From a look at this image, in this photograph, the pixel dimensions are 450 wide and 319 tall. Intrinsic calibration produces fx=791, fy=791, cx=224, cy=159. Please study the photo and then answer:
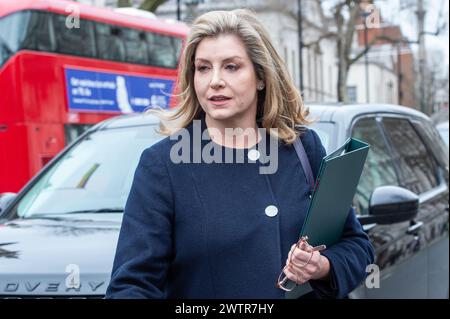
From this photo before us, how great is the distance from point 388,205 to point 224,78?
1.83 meters

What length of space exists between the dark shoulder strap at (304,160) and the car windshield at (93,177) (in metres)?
1.64

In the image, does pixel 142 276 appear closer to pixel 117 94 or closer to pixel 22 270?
pixel 22 270

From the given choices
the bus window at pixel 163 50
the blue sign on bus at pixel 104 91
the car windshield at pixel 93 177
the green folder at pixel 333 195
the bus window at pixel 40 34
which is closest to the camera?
the green folder at pixel 333 195

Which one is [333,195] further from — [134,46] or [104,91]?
[134,46]

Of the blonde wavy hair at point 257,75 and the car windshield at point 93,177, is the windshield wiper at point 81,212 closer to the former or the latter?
the car windshield at point 93,177

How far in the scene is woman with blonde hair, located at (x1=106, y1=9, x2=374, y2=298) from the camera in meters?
2.19

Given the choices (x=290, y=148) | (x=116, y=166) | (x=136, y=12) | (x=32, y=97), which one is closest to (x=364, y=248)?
(x=290, y=148)

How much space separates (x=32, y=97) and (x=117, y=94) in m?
1.67

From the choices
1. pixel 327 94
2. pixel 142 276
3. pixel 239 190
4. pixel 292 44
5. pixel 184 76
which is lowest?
pixel 327 94

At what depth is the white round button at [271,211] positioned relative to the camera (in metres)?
2.25

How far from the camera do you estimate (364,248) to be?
249 cm

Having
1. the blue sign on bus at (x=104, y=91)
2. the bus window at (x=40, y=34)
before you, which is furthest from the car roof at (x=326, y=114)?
the bus window at (x=40, y=34)

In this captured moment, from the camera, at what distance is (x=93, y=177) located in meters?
4.25

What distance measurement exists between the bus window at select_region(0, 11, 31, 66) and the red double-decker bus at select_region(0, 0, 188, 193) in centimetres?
2
